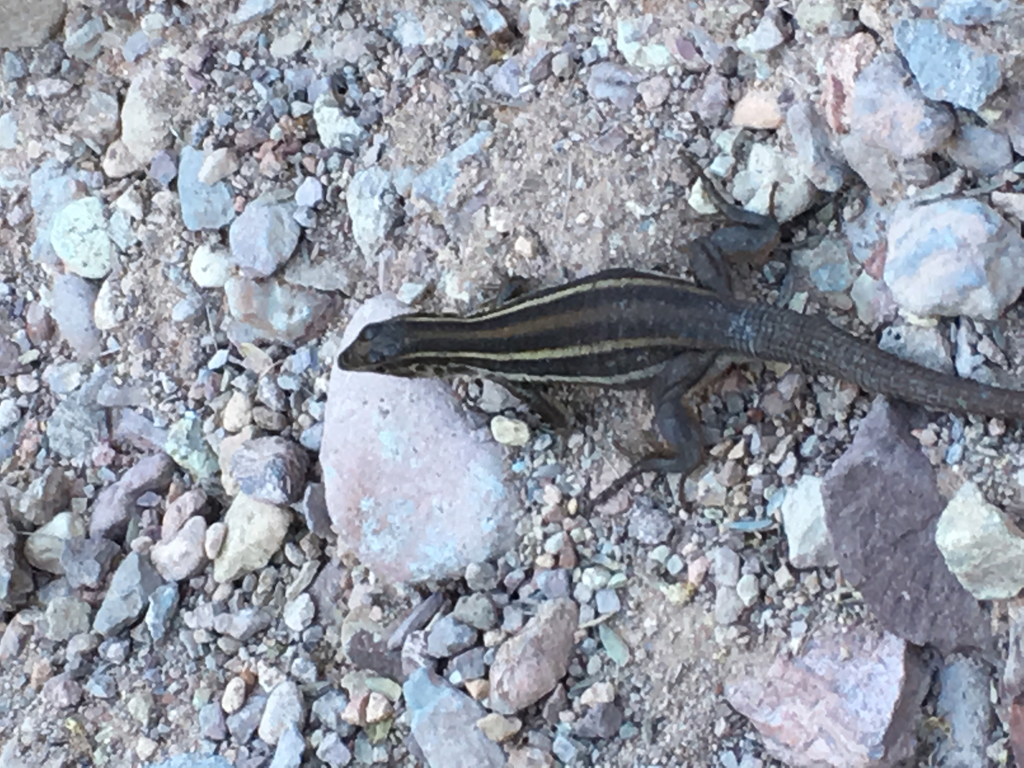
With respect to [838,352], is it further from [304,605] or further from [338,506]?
[304,605]

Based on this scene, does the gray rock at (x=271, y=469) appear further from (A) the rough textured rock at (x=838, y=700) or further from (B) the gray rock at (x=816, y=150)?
(B) the gray rock at (x=816, y=150)

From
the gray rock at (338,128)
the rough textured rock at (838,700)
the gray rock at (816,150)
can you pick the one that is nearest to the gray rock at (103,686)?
the gray rock at (338,128)

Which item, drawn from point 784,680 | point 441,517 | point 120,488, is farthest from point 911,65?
point 120,488

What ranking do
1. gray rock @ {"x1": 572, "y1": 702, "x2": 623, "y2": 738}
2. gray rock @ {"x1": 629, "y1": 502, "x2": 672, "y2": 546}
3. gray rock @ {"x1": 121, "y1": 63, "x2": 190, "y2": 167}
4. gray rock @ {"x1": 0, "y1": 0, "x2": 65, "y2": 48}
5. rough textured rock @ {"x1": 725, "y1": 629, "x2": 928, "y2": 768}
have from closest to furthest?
rough textured rock @ {"x1": 725, "y1": 629, "x2": 928, "y2": 768}
gray rock @ {"x1": 572, "y1": 702, "x2": 623, "y2": 738}
gray rock @ {"x1": 629, "y1": 502, "x2": 672, "y2": 546}
gray rock @ {"x1": 121, "y1": 63, "x2": 190, "y2": 167}
gray rock @ {"x1": 0, "y1": 0, "x2": 65, "y2": 48}

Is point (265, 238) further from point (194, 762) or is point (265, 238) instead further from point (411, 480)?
point (194, 762)

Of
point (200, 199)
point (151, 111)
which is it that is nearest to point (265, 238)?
point (200, 199)

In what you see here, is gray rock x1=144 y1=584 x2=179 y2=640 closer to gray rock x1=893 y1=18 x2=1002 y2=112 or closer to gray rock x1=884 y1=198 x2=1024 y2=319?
gray rock x1=884 y1=198 x2=1024 y2=319

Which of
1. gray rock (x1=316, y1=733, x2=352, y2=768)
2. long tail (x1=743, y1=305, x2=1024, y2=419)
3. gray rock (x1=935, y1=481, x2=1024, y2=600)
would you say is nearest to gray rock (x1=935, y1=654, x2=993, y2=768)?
gray rock (x1=935, y1=481, x2=1024, y2=600)
